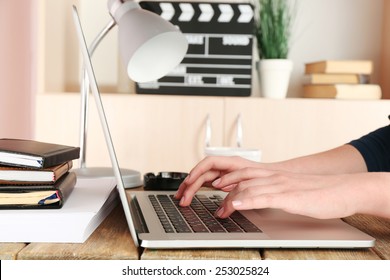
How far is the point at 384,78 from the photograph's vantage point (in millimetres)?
2492

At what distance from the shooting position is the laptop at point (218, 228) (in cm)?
73

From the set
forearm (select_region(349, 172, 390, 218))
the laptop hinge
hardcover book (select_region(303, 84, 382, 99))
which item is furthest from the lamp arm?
hardcover book (select_region(303, 84, 382, 99))

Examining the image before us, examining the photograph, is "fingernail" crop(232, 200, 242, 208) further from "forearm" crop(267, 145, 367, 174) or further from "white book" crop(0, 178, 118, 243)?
"forearm" crop(267, 145, 367, 174)

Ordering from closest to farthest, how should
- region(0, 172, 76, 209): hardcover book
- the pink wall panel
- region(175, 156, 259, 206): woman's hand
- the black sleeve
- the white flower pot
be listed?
region(0, 172, 76, 209): hardcover book
region(175, 156, 259, 206): woman's hand
the black sleeve
the white flower pot
the pink wall panel

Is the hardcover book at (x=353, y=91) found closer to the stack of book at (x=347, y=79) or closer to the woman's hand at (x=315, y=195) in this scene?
the stack of book at (x=347, y=79)

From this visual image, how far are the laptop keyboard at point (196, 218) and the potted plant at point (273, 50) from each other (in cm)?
127

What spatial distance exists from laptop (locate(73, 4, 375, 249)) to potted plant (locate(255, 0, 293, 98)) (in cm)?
135

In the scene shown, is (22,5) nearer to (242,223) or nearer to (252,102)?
(252,102)

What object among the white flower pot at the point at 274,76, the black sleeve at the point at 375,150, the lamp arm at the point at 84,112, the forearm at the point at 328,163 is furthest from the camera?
the white flower pot at the point at 274,76

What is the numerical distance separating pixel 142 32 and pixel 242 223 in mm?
316

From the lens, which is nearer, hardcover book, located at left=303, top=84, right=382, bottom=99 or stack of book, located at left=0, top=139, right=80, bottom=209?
stack of book, located at left=0, top=139, right=80, bottom=209

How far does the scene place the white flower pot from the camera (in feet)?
7.35

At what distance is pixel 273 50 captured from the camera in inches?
89.6

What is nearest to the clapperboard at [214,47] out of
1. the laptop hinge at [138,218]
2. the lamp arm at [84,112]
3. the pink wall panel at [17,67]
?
the pink wall panel at [17,67]
